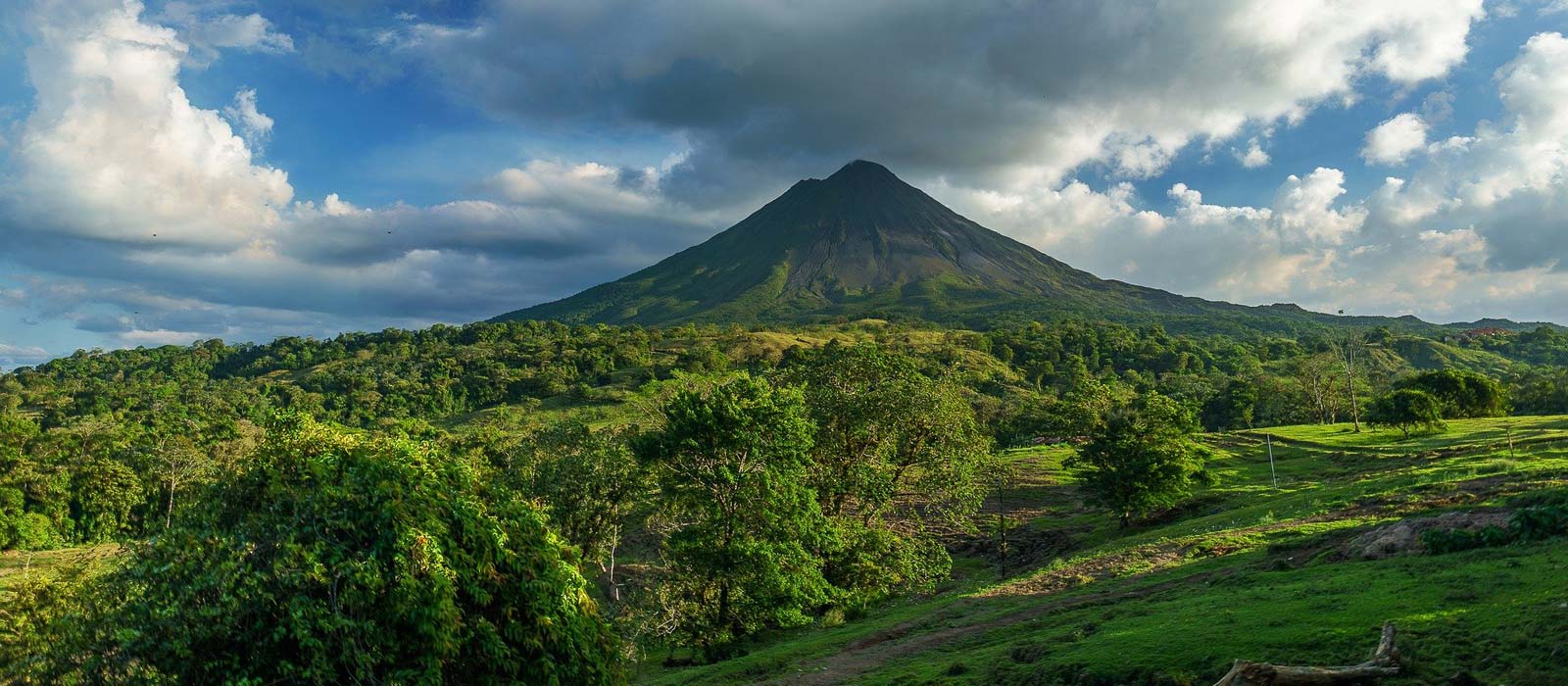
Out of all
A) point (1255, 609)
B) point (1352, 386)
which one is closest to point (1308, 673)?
point (1255, 609)

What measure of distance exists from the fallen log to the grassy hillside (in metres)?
0.21

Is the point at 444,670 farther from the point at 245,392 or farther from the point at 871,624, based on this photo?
the point at 245,392

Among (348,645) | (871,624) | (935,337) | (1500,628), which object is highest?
(935,337)

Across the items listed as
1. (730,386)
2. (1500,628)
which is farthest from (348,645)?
(730,386)

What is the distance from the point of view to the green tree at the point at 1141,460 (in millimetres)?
35125

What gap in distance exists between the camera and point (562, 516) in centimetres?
2847

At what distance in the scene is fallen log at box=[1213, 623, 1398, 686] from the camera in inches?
324

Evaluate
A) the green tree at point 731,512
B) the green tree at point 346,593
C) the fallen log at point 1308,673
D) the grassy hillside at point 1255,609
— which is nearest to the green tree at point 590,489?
the green tree at point 731,512

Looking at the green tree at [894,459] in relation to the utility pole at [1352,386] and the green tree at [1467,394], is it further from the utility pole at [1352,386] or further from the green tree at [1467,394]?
the green tree at [1467,394]

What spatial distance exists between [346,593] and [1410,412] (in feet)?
212

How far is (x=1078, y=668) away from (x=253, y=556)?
36.8 feet

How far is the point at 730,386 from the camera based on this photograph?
23.0m

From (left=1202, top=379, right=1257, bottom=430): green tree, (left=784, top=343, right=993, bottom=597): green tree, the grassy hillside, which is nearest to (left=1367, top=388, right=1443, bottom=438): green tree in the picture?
the grassy hillside

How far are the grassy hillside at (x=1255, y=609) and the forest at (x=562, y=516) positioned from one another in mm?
2987
